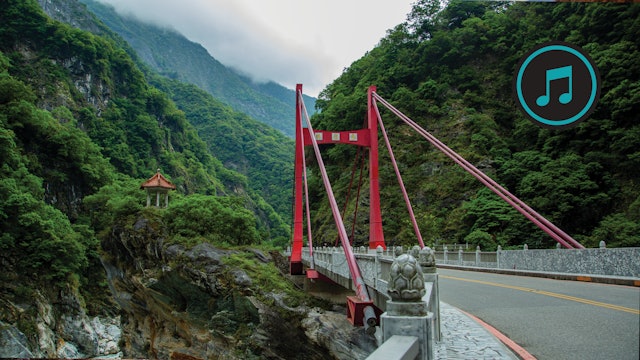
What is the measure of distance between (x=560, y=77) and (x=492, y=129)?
28425 mm

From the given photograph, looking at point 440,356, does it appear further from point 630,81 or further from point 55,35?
point 55,35

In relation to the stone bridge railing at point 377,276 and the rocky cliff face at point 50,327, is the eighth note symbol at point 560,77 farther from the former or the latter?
the rocky cliff face at point 50,327

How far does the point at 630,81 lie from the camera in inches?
798

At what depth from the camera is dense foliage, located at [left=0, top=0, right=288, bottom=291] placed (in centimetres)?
2675

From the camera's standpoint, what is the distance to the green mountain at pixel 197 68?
141625mm

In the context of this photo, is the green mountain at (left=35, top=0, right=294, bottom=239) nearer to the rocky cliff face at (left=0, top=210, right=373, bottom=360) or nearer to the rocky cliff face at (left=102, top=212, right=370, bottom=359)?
the rocky cliff face at (left=0, top=210, right=373, bottom=360)

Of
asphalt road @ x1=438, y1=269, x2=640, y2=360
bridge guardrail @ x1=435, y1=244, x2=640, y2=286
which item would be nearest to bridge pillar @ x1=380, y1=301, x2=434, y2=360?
asphalt road @ x1=438, y1=269, x2=640, y2=360

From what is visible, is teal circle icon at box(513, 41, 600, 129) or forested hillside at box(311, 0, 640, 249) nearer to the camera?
teal circle icon at box(513, 41, 600, 129)

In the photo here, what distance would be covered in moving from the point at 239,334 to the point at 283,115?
144m

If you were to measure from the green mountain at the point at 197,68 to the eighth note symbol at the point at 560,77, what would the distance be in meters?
144

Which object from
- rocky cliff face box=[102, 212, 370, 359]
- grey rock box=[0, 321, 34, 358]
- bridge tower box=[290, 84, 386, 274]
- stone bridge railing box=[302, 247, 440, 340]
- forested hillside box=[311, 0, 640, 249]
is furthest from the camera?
grey rock box=[0, 321, 34, 358]

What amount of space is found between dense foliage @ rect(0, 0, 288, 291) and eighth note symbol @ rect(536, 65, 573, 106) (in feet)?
71.2

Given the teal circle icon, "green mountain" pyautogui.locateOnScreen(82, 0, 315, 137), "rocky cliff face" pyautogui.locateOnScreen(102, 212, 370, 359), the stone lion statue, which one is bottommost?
"rocky cliff face" pyautogui.locateOnScreen(102, 212, 370, 359)

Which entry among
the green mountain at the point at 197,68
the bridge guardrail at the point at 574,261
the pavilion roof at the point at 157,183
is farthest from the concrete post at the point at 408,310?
the green mountain at the point at 197,68
